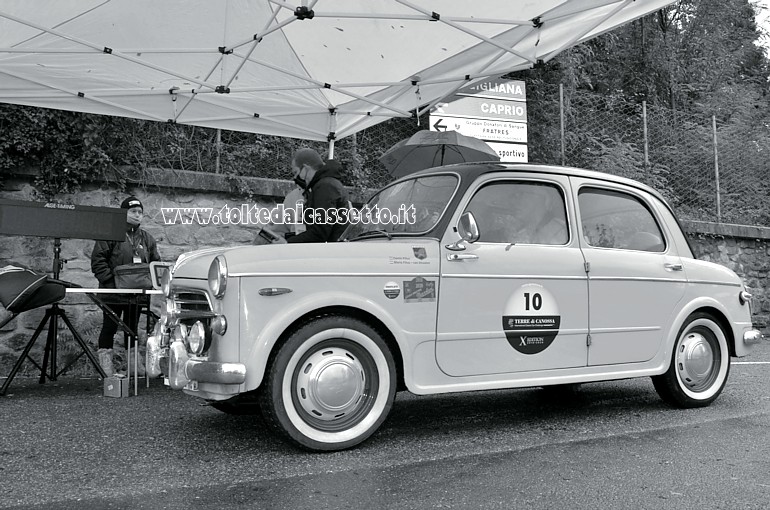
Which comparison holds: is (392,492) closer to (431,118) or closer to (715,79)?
(431,118)

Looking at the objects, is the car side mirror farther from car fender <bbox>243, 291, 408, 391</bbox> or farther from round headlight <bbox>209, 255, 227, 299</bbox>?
round headlight <bbox>209, 255, 227, 299</bbox>

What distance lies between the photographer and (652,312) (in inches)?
211

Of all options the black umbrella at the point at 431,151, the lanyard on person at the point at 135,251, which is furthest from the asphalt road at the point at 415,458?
the black umbrella at the point at 431,151

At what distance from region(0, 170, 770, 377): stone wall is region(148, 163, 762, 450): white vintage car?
3524 millimetres

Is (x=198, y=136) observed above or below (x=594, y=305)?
above

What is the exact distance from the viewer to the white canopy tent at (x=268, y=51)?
20.2ft

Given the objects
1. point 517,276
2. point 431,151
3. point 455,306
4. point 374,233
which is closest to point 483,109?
point 431,151

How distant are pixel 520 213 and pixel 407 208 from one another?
800mm

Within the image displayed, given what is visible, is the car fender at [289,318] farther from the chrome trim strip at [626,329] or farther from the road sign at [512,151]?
the road sign at [512,151]

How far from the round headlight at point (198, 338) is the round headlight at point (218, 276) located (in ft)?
0.80

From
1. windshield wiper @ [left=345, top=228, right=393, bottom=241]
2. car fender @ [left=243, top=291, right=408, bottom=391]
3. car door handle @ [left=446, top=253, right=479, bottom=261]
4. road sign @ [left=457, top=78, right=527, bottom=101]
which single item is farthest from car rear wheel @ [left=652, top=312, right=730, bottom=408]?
road sign @ [left=457, top=78, right=527, bottom=101]

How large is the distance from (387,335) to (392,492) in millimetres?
1197

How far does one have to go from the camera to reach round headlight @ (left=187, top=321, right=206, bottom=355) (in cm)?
415

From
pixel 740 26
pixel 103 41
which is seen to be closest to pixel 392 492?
pixel 103 41
